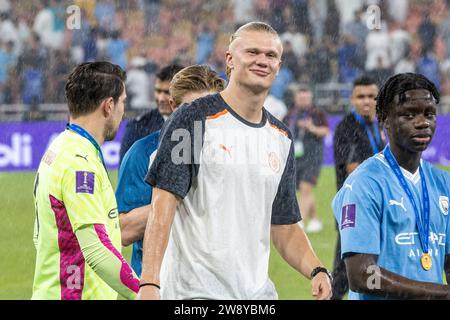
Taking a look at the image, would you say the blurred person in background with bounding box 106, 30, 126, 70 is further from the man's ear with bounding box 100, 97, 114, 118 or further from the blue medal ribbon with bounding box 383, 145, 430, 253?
the blue medal ribbon with bounding box 383, 145, 430, 253

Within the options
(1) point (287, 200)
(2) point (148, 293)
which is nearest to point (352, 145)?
(1) point (287, 200)

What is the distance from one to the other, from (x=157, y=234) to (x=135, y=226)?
1262mm

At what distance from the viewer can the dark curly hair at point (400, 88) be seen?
4.32m

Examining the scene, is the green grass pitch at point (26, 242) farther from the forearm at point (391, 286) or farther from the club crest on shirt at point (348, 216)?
the forearm at point (391, 286)

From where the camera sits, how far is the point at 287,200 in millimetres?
4645

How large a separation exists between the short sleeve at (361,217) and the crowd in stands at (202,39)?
1565 centimetres

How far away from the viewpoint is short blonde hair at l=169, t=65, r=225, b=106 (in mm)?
5344

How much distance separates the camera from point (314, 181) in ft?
46.6

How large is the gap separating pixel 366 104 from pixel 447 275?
4.83m

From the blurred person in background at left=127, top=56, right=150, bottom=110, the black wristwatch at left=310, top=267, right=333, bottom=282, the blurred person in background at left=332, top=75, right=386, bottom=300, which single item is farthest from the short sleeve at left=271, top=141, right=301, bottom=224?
the blurred person in background at left=127, top=56, right=150, bottom=110

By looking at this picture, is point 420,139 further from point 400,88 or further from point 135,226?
point 135,226

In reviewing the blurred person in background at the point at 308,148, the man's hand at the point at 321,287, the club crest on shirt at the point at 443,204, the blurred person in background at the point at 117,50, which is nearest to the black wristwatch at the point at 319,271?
the man's hand at the point at 321,287

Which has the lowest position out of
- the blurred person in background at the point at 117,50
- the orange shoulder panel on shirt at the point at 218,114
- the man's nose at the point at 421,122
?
the man's nose at the point at 421,122
